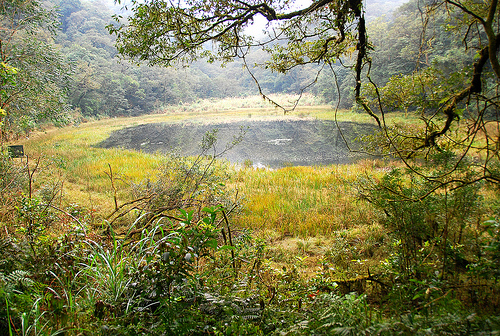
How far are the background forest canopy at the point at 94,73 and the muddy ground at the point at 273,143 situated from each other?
3.38m

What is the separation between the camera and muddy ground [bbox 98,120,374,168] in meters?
12.3

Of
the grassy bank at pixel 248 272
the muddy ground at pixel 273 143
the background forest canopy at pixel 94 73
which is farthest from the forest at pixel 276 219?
the muddy ground at pixel 273 143

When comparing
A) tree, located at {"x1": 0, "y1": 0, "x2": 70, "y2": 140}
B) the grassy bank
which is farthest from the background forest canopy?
the grassy bank

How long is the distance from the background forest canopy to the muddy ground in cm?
338

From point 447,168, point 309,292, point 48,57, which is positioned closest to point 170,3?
point 309,292

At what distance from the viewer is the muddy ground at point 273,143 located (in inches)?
485

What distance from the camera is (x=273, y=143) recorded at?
16172 millimetres

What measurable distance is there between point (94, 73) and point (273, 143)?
2359 centimetres

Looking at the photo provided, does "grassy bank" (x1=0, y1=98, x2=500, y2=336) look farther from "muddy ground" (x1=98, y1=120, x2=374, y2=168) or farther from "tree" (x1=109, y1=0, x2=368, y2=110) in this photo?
"muddy ground" (x1=98, y1=120, x2=374, y2=168)

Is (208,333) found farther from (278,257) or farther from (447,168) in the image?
(447,168)

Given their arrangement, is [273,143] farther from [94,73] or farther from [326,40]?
[94,73]

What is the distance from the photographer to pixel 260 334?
1256mm

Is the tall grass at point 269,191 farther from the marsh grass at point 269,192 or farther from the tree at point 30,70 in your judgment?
the tree at point 30,70

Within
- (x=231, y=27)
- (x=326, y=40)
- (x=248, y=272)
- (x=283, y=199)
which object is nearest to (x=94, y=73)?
(x=283, y=199)
